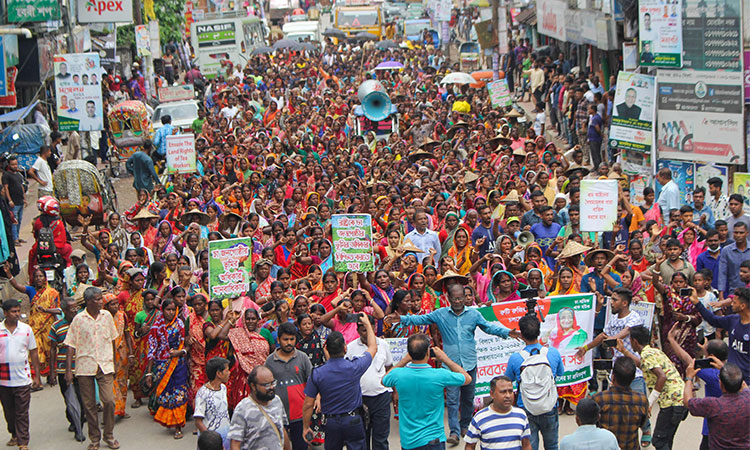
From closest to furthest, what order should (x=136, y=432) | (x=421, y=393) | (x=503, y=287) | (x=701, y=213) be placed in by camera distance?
1. (x=421, y=393)
2. (x=503, y=287)
3. (x=136, y=432)
4. (x=701, y=213)

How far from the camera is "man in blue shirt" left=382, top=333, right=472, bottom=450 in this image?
7164 millimetres

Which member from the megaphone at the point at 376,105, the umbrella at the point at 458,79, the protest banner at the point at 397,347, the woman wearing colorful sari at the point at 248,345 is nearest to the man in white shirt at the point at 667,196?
the protest banner at the point at 397,347

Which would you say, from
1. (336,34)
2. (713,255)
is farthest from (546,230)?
(336,34)

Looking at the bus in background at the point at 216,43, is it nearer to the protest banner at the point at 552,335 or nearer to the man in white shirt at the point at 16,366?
the man in white shirt at the point at 16,366

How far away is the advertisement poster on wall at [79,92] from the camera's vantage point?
1867 centimetres

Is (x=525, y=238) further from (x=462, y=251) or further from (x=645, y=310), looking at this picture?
(x=645, y=310)

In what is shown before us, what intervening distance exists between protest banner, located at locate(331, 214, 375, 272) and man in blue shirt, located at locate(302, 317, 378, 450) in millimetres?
2997

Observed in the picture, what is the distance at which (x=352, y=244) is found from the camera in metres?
10.9

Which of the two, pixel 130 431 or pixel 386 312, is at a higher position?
pixel 386 312

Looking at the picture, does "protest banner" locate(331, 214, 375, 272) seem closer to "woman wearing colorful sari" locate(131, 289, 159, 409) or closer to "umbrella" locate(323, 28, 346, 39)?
"woman wearing colorful sari" locate(131, 289, 159, 409)

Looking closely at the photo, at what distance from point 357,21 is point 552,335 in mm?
50426

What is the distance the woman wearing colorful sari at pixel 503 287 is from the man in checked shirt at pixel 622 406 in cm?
285

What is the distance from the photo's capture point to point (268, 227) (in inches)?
532

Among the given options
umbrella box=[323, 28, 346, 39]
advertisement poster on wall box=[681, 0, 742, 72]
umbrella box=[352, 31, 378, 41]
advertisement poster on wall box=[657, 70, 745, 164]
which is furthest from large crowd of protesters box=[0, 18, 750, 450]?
umbrella box=[352, 31, 378, 41]
